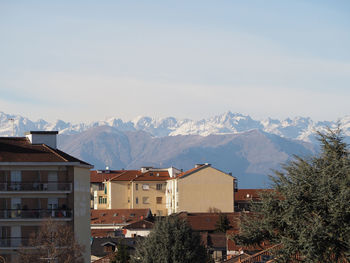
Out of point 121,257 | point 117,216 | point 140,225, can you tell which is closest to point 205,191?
point 117,216

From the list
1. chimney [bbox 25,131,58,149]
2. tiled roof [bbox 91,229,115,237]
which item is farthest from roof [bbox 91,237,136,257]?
chimney [bbox 25,131,58,149]

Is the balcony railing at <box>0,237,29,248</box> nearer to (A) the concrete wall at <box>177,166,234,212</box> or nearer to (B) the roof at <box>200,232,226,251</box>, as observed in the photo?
(B) the roof at <box>200,232,226,251</box>

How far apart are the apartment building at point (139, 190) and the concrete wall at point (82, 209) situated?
85000 mm

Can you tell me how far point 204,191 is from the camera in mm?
138875

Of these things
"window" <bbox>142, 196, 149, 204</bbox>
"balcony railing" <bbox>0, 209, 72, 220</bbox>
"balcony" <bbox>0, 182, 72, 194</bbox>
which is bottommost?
"balcony railing" <bbox>0, 209, 72, 220</bbox>

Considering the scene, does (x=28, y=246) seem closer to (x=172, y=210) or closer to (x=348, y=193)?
(x=348, y=193)

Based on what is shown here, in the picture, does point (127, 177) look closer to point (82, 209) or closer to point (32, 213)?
point (82, 209)

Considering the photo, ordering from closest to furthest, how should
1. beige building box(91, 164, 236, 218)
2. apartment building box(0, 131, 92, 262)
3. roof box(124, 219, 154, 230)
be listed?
A: apartment building box(0, 131, 92, 262)
roof box(124, 219, 154, 230)
beige building box(91, 164, 236, 218)

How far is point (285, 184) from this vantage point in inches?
1375

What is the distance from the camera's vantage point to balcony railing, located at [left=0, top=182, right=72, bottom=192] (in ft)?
194

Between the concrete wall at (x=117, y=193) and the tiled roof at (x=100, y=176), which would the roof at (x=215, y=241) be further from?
the tiled roof at (x=100, y=176)

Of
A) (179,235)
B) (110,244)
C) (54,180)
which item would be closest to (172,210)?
(110,244)

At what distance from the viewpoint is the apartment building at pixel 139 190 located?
154 m

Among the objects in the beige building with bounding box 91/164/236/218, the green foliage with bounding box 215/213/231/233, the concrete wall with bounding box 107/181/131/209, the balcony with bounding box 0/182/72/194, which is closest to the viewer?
the balcony with bounding box 0/182/72/194
